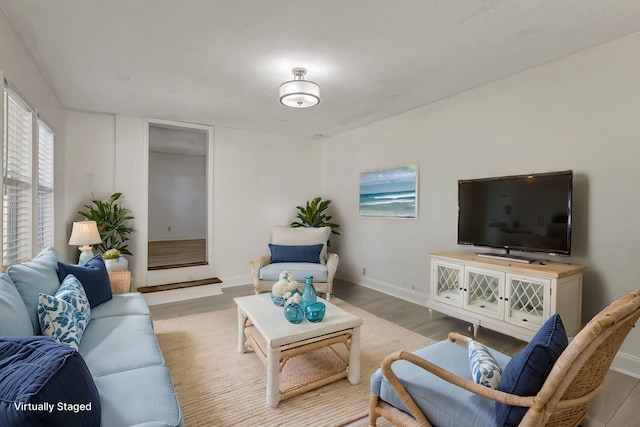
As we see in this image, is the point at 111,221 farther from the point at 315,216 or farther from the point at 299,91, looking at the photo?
the point at 299,91

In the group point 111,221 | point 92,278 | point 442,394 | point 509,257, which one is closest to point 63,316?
point 92,278

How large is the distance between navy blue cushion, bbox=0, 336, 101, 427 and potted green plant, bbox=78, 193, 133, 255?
3.48 metres

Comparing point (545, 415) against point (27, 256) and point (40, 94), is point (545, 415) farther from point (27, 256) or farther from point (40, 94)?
point (40, 94)

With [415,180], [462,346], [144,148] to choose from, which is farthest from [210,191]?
[462,346]

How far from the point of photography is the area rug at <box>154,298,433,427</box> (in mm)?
1851

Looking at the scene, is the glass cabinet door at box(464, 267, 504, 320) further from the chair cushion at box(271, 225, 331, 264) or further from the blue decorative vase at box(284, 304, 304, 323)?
the chair cushion at box(271, 225, 331, 264)

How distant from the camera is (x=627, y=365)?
2338 mm

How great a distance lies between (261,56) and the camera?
2.63m

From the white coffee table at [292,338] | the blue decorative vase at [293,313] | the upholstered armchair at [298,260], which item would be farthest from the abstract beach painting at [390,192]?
the blue decorative vase at [293,313]

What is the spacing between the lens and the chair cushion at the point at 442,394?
1.29 m

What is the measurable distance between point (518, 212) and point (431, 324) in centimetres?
144

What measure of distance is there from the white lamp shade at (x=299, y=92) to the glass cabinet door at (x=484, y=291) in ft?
7.23

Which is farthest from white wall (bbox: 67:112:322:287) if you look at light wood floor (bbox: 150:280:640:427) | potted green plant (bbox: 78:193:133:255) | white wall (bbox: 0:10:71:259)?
light wood floor (bbox: 150:280:640:427)

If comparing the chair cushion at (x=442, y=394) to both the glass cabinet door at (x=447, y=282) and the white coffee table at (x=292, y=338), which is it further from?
the glass cabinet door at (x=447, y=282)
